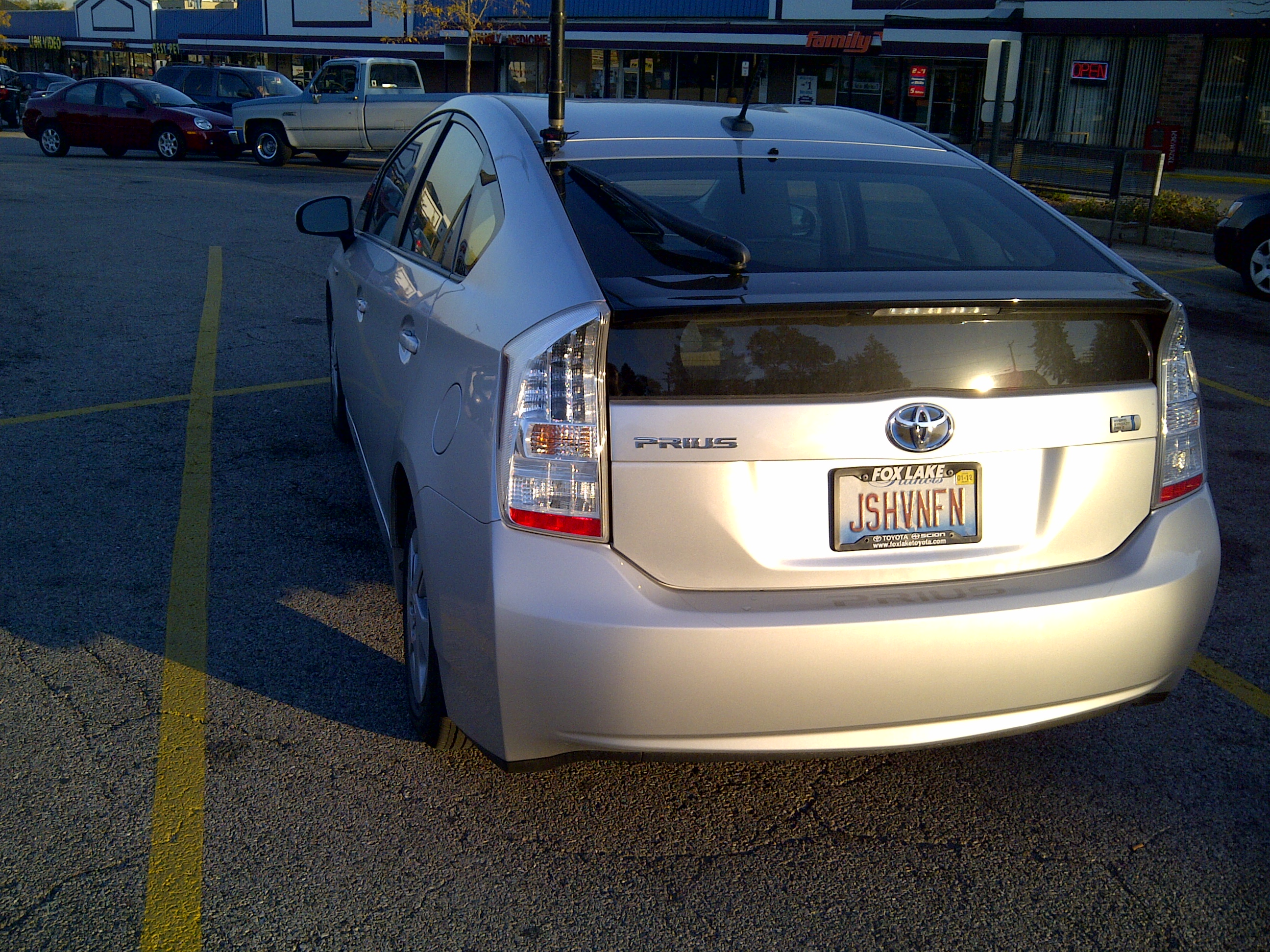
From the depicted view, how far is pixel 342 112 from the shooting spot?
22297mm

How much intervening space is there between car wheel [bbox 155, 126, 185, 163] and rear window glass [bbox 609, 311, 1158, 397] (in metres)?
23.7

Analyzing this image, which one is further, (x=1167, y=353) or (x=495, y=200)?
(x=495, y=200)

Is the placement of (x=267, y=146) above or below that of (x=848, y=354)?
below

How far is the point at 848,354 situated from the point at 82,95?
2542 centimetres

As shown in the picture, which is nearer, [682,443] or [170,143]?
[682,443]

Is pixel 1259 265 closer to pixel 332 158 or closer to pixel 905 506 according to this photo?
pixel 905 506

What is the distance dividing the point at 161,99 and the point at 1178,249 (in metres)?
19.0

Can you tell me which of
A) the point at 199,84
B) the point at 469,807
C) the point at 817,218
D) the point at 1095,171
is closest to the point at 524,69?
the point at 199,84

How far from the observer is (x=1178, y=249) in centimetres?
1492

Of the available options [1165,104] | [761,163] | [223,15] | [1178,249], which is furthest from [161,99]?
[223,15]

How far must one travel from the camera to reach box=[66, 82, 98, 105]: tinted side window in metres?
24.1

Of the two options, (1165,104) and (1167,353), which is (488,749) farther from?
(1165,104)

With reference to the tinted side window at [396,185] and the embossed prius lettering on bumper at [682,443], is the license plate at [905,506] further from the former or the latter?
the tinted side window at [396,185]

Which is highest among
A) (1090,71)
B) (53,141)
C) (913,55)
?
(913,55)
